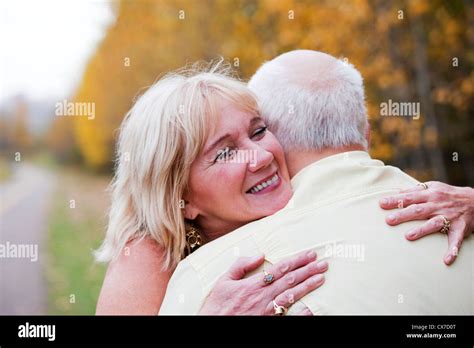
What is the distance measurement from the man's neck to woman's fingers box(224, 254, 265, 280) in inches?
16.2

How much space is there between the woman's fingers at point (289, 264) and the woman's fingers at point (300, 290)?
2.0 inches

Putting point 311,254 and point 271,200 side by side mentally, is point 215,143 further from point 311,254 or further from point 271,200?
point 311,254

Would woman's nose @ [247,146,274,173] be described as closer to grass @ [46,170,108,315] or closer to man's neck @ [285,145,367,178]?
man's neck @ [285,145,367,178]

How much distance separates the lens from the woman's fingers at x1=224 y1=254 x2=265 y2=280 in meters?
1.79

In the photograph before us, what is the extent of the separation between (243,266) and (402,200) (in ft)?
1.73

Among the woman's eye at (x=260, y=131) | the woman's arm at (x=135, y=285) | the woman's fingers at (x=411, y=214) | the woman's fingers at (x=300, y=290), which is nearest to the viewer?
the woman's fingers at (x=300, y=290)

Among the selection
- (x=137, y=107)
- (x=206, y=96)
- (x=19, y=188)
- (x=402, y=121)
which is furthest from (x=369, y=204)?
(x=19, y=188)

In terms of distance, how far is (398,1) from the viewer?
584 centimetres

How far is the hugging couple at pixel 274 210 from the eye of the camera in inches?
70.0

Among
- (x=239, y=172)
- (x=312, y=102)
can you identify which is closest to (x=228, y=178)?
(x=239, y=172)

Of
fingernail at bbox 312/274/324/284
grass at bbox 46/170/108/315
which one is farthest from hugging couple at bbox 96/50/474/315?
grass at bbox 46/170/108/315

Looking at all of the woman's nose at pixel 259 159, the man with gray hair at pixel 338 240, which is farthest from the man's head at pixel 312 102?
the woman's nose at pixel 259 159

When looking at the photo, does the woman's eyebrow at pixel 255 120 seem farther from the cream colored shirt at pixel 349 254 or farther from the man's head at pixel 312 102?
the cream colored shirt at pixel 349 254

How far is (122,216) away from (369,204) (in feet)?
2.77
